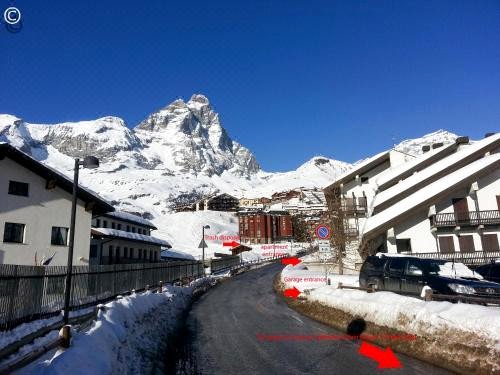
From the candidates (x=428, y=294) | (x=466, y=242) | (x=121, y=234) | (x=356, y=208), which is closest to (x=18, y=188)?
(x=121, y=234)

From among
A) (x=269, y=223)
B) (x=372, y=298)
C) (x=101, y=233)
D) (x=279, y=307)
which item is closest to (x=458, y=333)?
(x=372, y=298)

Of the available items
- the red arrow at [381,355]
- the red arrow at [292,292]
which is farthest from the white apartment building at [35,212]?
the red arrow at [381,355]

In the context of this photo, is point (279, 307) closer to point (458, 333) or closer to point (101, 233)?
point (458, 333)

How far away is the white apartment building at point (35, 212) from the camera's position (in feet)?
87.3

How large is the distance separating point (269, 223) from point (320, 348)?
10566cm

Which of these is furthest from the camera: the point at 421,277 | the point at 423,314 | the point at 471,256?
the point at 471,256

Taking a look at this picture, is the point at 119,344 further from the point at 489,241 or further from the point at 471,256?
the point at 489,241

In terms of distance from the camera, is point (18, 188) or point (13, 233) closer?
point (13, 233)

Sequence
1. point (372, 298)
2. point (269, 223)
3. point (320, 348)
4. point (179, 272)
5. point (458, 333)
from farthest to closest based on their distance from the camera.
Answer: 1. point (269, 223)
2. point (179, 272)
3. point (372, 298)
4. point (320, 348)
5. point (458, 333)

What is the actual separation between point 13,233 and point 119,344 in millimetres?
22315

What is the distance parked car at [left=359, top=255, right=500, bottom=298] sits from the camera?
12.8 metres

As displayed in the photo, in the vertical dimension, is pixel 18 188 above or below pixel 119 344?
above

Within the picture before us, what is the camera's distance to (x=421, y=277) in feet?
48.8

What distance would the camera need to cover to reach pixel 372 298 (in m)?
13.9
